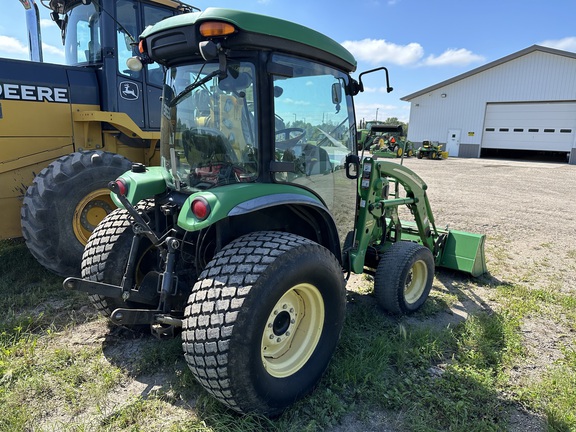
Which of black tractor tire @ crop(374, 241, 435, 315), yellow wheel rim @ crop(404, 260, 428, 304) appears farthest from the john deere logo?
yellow wheel rim @ crop(404, 260, 428, 304)

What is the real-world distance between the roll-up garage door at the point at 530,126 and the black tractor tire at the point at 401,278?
2650 centimetres

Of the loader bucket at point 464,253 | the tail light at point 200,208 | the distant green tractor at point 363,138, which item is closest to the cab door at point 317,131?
the distant green tractor at point 363,138

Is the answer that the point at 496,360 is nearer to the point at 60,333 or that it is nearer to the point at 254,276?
the point at 254,276

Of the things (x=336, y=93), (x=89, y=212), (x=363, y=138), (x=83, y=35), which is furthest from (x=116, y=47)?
(x=363, y=138)

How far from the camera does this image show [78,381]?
268 cm

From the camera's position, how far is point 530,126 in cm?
2586

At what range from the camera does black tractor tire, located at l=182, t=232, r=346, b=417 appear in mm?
2047

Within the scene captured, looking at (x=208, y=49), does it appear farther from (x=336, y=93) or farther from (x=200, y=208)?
(x=336, y=93)

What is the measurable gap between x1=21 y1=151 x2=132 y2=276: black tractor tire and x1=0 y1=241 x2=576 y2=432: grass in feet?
1.52

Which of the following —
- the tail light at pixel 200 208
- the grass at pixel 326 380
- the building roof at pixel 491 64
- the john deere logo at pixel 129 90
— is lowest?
the grass at pixel 326 380

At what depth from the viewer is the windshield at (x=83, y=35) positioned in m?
4.83

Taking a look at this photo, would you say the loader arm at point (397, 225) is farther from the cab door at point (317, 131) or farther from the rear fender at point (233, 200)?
the rear fender at point (233, 200)

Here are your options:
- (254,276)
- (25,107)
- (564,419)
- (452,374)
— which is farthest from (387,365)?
(25,107)

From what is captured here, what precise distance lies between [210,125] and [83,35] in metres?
3.49
